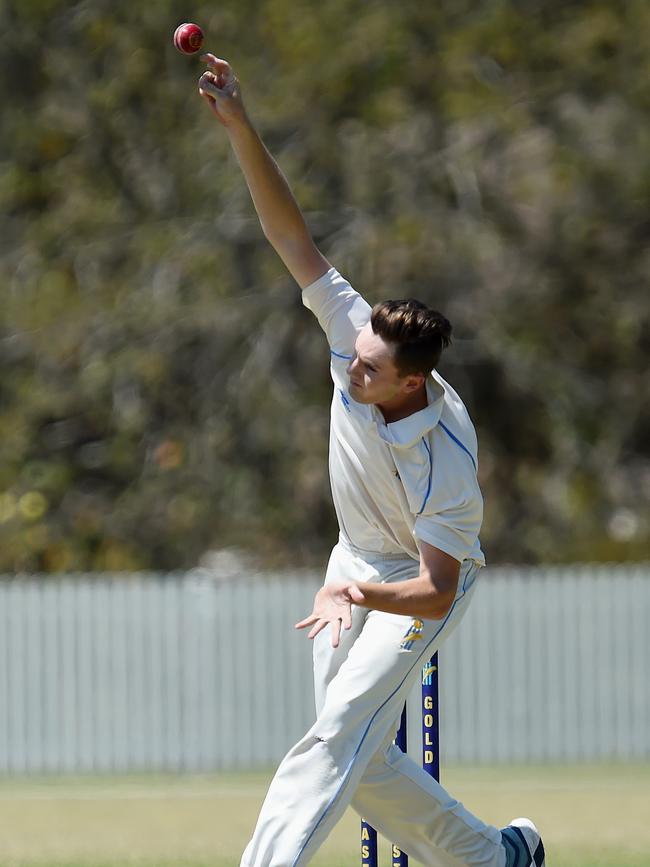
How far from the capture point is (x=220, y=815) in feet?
30.0

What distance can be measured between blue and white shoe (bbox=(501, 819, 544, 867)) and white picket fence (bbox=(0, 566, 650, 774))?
25.0ft

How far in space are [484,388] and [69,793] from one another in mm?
7708

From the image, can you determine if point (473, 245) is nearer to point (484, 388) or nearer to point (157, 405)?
point (484, 388)

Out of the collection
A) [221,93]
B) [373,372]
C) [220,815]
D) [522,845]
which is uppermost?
[221,93]

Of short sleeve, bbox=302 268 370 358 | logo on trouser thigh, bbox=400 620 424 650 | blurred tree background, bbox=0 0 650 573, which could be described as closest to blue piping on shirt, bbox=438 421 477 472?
short sleeve, bbox=302 268 370 358

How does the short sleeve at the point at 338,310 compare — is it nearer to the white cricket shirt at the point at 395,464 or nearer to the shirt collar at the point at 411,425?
the white cricket shirt at the point at 395,464

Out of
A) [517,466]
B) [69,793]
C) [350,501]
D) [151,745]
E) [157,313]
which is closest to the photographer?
[350,501]

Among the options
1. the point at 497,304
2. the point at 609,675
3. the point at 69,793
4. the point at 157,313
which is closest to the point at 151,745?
the point at 69,793

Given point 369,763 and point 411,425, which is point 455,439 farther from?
point 369,763

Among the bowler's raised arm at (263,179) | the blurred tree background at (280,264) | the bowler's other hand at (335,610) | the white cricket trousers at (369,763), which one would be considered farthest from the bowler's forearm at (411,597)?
the blurred tree background at (280,264)

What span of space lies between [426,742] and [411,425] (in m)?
1.06

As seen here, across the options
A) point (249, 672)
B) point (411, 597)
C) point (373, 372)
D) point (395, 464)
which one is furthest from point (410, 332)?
point (249, 672)

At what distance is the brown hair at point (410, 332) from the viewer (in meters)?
4.39

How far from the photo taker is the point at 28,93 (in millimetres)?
18109
